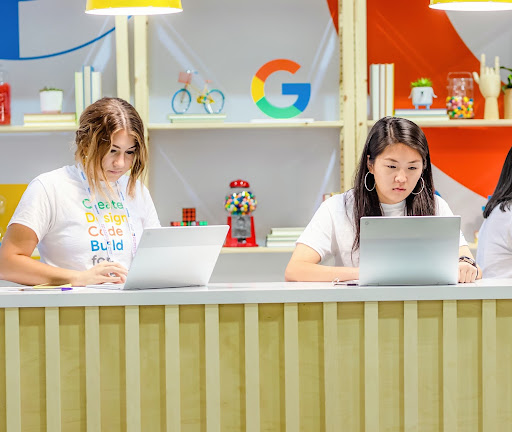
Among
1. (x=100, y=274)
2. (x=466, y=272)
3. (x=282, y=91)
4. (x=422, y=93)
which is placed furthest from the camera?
(x=282, y=91)

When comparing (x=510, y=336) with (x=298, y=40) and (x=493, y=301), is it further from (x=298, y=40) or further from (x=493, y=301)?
(x=298, y=40)

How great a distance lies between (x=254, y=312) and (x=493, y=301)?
0.63 m

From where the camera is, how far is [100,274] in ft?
8.66

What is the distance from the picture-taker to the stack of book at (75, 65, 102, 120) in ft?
14.8

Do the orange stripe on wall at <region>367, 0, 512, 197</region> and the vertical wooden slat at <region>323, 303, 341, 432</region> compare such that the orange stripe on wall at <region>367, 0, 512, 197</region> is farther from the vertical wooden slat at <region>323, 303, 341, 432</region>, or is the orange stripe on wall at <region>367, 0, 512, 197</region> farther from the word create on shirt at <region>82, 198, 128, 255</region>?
the vertical wooden slat at <region>323, 303, 341, 432</region>

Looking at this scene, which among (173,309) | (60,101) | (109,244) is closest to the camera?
(173,309)

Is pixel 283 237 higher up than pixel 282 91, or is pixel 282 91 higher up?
pixel 282 91

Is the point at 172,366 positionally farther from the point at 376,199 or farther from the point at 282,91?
the point at 282,91

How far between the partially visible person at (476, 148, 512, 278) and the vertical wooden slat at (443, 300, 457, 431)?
1324 mm

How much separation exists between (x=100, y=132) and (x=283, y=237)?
1918 mm

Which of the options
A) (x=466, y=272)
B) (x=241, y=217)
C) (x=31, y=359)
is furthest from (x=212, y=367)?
(x=241, y=217)

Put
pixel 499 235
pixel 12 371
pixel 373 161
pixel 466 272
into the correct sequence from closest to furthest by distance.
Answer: pixel 12 371 < pixel 466 272 < pixel 373 161 < pixel 499 235

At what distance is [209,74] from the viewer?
4816mm

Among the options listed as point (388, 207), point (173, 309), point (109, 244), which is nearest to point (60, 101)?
point (109, 244)
